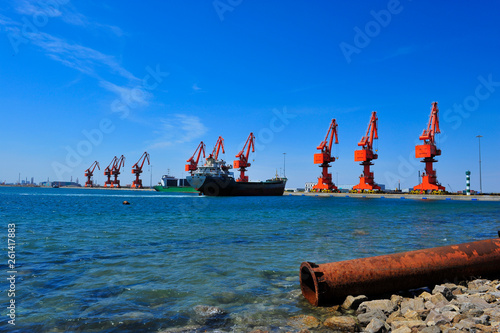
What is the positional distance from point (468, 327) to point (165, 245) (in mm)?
10953

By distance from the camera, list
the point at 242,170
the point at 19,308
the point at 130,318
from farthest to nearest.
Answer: the point at 242,170 → the point at 19,308 → the point at 130,318

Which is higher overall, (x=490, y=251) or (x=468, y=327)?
(x=490, y=251)

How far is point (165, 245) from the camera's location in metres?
13.1

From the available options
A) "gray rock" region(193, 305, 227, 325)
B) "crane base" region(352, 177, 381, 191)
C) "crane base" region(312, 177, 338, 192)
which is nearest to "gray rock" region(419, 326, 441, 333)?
"gray rock" region(193, 305, 227, 325)

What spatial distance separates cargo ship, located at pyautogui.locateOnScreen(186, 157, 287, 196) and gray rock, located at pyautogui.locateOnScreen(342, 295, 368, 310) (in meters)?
71.9

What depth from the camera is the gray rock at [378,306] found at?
18.4 feet

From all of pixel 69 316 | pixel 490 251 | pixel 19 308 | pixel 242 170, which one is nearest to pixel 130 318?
pixel 69 316

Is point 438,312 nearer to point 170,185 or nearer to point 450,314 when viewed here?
point 450,314

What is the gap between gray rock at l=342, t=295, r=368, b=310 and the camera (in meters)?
6.01

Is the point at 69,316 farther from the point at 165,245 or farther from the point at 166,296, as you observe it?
the point at 165,245

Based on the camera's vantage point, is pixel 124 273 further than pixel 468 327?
Yes

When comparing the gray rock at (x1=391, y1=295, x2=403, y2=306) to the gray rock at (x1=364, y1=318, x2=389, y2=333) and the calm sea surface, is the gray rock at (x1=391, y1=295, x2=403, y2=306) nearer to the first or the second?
the gray rock at (x1=364, y1=318, x2=389, y2=333)

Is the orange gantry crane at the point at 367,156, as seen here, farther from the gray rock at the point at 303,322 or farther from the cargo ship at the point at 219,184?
the gray rock at the point at 303,322

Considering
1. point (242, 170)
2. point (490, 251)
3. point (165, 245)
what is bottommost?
point (165, 245)
